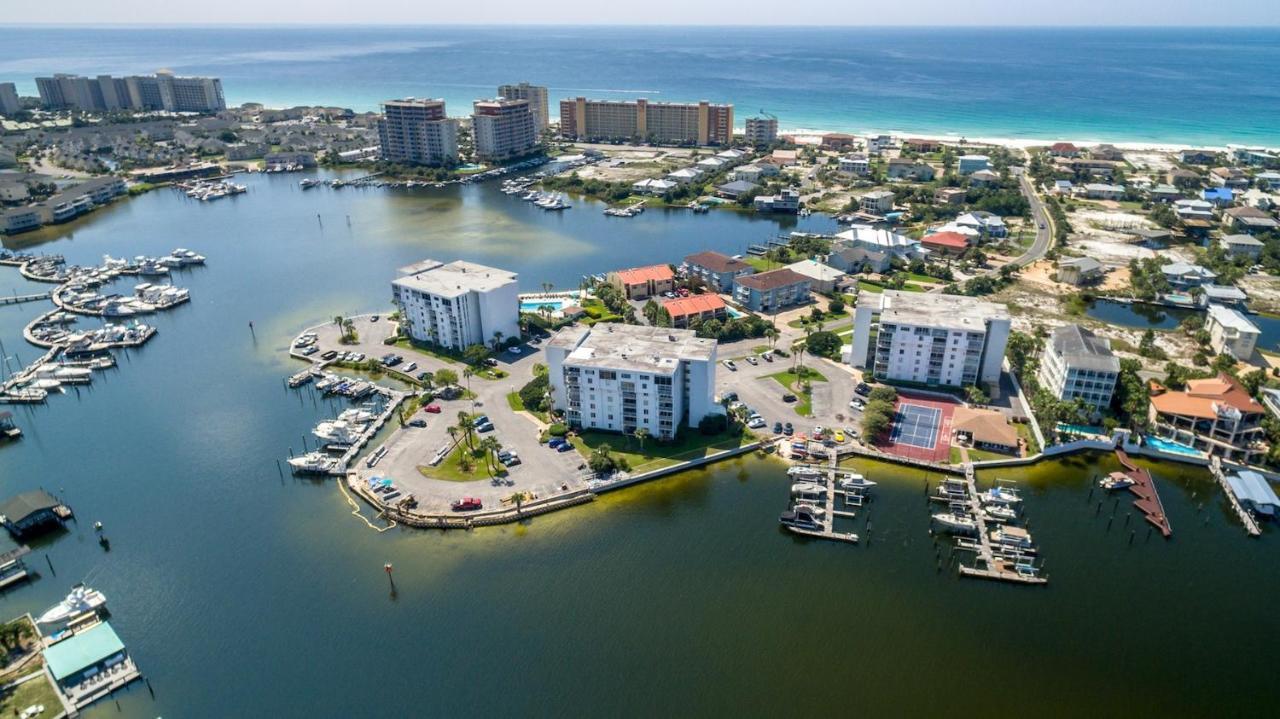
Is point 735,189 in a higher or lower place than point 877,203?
higher

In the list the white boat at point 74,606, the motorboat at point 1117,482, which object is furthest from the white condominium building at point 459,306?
the motorboat at point 1117,482

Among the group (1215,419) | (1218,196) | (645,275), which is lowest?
(1215,419)

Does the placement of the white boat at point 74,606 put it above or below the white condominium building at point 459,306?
below

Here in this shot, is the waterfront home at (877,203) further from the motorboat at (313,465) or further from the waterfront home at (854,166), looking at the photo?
the motorboat at (313,465)

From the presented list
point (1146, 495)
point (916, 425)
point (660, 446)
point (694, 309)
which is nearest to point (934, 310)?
point (916, 425)

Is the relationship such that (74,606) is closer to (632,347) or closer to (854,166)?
(632,347)

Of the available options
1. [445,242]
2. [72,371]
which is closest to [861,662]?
[72,371]

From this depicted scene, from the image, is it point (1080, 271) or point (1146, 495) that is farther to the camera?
point (1080, 271)
